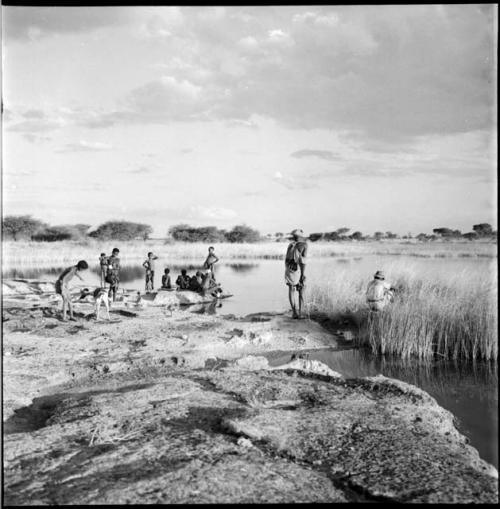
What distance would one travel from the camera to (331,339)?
8.64m

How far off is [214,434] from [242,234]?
52877mm

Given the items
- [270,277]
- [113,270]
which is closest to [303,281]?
[113,270]

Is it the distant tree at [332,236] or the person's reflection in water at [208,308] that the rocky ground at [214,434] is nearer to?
the person's reflection in water at [208,308]

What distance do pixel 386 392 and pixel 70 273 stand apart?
18.4 feet

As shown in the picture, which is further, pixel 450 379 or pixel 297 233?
pixel 297 233

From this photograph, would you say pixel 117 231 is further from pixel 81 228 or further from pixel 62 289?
pixel 62 289

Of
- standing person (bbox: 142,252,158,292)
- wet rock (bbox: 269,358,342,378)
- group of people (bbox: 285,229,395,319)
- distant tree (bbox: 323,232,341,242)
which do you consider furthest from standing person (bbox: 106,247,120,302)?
distant tree (bbox: 323,232,341,242)

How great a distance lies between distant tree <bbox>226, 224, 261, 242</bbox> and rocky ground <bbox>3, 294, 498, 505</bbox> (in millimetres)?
49711

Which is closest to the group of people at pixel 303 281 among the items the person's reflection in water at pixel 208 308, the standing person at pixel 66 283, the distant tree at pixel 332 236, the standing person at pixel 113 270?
the person's reflection in water at pixel 208 308

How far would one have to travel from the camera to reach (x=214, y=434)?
164 inches

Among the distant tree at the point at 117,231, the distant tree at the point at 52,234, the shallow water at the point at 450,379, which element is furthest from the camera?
the distant tree at the point at 117,231

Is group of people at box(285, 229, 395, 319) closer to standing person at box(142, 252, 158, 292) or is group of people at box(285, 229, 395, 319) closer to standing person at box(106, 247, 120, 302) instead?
standing person at box(106, 247, 120, 302)

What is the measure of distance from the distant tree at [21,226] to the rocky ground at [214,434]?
137ft

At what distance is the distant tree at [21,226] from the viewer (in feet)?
150
